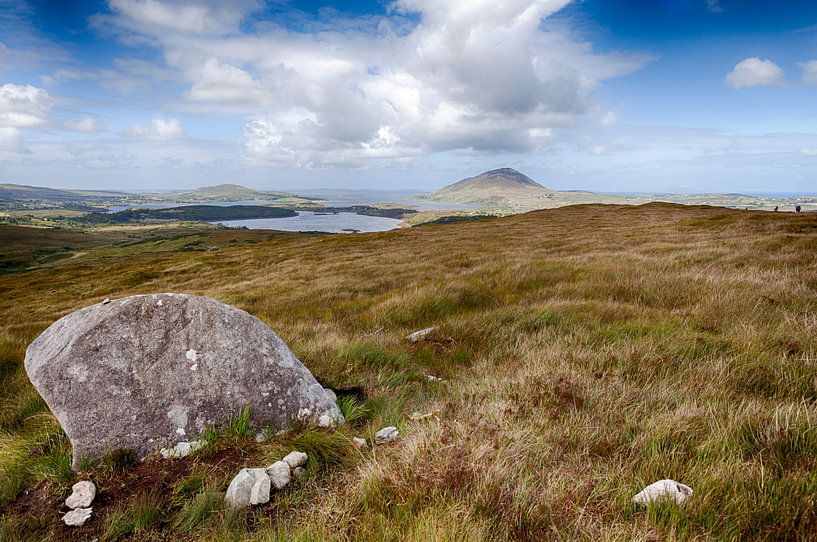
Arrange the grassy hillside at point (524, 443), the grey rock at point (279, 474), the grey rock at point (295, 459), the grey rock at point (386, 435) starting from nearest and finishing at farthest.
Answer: the grassy hillside at point (524, 443), the grey rock at point (279, 474), the grey rock at point (295, 459), the grey rock at point (386, 435)

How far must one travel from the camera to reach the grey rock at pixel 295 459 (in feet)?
11.0

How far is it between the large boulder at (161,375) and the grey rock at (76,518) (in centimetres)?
80

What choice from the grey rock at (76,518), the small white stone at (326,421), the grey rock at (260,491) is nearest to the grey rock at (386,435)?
the small white stone at (326,421)

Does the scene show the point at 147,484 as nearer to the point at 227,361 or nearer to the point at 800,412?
the point at 227,361

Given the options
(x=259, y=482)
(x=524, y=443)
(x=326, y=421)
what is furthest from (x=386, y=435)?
(x=524, y=443)

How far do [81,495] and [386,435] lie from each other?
2.61m

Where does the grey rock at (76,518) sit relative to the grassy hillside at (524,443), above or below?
below

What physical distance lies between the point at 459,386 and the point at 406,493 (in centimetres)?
233

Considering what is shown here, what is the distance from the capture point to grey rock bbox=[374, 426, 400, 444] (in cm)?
362

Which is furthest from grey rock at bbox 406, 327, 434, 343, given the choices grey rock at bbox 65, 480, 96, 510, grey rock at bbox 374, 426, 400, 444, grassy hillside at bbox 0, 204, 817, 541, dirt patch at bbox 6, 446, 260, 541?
grey rock at bbox 65, 480, 96, 510

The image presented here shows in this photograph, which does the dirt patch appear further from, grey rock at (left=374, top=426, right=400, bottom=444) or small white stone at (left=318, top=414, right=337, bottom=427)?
grey rock at (left=374, top=426, right=400, bottom=444)

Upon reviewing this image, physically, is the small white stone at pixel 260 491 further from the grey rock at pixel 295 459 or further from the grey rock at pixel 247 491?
the grey rock at pixel 295 459

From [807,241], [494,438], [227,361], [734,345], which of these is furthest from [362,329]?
[807,241]

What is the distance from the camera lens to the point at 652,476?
2.73m
